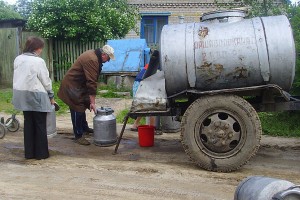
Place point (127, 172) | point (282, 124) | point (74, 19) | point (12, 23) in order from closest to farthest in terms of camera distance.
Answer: point (127, 172)
point (282, 124)
point (74, 19)
point (12, 23)

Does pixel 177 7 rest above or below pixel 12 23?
above

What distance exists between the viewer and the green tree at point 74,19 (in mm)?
14680

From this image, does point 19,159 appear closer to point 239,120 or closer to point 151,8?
point 239,120

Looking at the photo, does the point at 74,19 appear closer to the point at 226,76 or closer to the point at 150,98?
the point at 150,98

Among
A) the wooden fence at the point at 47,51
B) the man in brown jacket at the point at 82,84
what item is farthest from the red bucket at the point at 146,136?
the wooden fence at the point at 47,51

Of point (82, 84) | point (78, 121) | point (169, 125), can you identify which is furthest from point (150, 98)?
point (169, 125)

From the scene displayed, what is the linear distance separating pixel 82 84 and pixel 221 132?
9.51ft

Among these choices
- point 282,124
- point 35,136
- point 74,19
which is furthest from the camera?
point 74,19

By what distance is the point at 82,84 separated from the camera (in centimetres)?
714

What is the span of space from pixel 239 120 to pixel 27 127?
124 inches

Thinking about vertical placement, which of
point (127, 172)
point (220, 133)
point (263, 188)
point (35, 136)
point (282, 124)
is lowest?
point (127, 172)

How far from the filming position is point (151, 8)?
66.7 ft

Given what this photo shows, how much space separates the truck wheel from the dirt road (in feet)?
0.62

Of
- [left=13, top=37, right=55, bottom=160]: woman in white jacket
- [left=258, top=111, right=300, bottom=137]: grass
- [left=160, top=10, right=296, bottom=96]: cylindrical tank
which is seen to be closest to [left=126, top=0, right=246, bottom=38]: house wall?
[left=258, top=111, right=300, bottom=137]: grass
